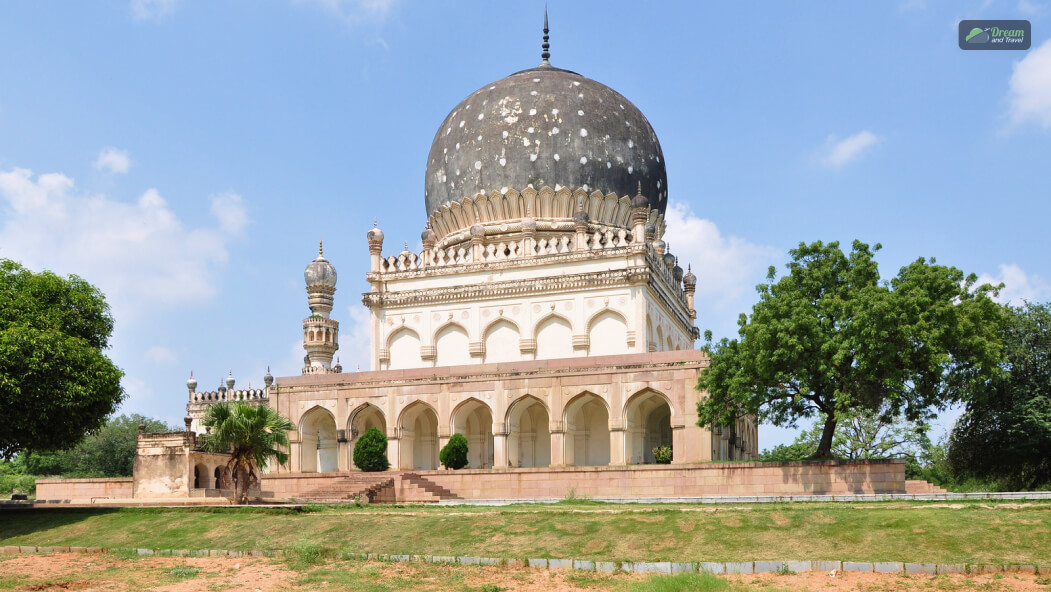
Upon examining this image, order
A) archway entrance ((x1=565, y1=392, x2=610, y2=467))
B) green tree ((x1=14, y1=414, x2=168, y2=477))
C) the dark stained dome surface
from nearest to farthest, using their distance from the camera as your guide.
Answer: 1. archway entrance ((x1=565, y1=392, x2=610, y2=467))
2. the dark stained dome surface
3. green tree ((x1=14, y1=414, x2=168, y2=477))

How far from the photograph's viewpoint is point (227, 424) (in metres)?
24.1

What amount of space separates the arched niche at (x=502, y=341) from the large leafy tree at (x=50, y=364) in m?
12.2

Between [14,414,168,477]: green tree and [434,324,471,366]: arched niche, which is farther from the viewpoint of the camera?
[14,414,168,477]: green tree

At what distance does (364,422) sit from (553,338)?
6.45 metres

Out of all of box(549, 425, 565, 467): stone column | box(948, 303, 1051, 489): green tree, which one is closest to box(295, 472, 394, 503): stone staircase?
box(549, 425, 565, 467): stone column

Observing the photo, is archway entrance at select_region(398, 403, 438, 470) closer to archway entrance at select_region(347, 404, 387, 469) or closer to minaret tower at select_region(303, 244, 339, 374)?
archway entrance at select_region(347, 404, 387, 469)

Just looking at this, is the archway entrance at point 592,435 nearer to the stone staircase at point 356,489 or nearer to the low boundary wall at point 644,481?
the low boundary wall at point 644,481

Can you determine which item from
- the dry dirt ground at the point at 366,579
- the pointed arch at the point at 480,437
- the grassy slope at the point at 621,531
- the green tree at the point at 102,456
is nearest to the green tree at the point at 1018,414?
the grassy slope at the point at 621,531

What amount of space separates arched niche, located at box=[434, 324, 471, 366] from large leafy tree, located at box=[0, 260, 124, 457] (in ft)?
37.5

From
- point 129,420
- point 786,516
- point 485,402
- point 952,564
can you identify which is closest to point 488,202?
point 485,402

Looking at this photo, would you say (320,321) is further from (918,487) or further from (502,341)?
(918,487)

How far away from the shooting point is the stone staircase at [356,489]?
961 inches

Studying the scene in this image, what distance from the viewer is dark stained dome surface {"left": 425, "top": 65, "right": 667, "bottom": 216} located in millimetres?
35719

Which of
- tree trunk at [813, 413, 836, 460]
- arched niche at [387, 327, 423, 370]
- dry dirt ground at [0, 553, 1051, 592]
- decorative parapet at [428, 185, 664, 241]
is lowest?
dry dirt ground at [0, 553, 1051, 592]
